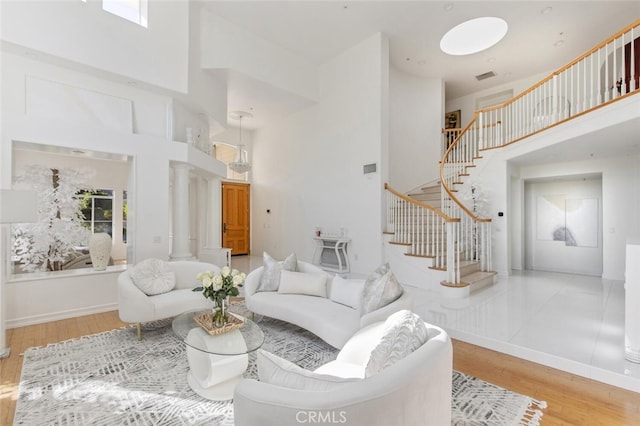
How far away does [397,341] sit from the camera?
1431mm

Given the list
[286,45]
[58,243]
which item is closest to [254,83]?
[286,45]

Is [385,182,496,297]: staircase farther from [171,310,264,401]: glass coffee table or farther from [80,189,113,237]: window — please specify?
[80,189,113,237]: window

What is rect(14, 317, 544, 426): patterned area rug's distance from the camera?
78.0 inches

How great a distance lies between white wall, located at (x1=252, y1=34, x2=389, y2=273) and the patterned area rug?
355cm

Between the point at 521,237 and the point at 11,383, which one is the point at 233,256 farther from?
the point at 521,237

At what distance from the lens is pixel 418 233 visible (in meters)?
5.57

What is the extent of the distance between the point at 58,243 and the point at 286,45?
578 centimetres

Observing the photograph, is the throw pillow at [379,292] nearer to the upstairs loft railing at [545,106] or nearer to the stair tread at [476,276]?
the stair tread at [476,276]

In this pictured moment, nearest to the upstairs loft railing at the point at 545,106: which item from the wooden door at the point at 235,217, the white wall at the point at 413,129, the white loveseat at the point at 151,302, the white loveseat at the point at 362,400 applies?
the white wall at the point at 413,129

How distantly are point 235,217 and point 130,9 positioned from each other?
6190 mm

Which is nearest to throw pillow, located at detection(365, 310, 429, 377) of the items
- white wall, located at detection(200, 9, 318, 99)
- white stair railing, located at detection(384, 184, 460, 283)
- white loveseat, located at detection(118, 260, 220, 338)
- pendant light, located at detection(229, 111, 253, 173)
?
white loveseat, located at detection(118, 260, 220, 338)

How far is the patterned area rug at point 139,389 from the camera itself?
198 cm

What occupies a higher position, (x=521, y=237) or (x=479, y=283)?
(x=521, y=237)

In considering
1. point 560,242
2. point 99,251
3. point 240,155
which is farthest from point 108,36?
point 560,242
